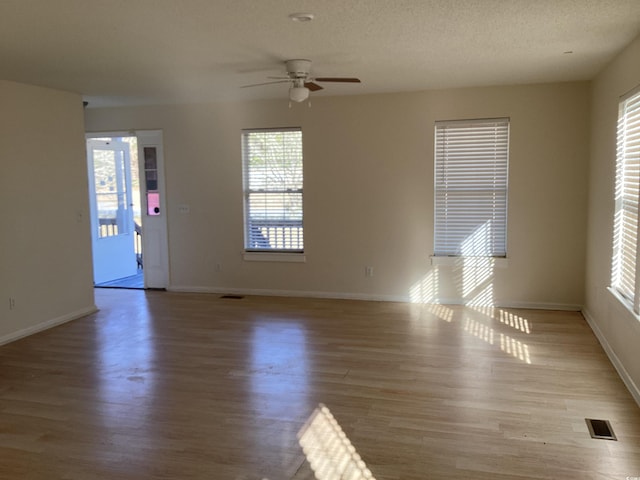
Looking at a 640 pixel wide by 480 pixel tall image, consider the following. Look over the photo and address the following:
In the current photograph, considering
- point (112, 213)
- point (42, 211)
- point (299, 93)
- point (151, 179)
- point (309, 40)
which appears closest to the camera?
point (309, 40)

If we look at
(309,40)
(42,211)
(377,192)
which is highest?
(309,40)

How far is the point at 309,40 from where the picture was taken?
380cm

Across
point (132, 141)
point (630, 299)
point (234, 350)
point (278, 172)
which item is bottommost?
point (234, 350)

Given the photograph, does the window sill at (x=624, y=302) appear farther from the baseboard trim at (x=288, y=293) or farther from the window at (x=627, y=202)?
the baseboard trim at (x=288, y=293)

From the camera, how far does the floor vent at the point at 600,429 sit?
A: 9.81 ft

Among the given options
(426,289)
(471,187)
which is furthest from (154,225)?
(471,187)

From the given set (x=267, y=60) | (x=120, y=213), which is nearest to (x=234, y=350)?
(x=267, y=60)

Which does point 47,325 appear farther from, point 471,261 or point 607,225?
point 607,225

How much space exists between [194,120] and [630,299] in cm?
549

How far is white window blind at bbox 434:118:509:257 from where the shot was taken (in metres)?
6.02

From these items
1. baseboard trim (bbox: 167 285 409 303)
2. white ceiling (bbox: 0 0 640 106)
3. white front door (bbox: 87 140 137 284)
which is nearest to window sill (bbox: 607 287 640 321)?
white ceiling (bbox: 0 0 640 106)

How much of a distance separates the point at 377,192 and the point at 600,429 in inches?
152

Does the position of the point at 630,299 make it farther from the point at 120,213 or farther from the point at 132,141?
the point at 132,141

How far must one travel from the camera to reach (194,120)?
22.7 feet
